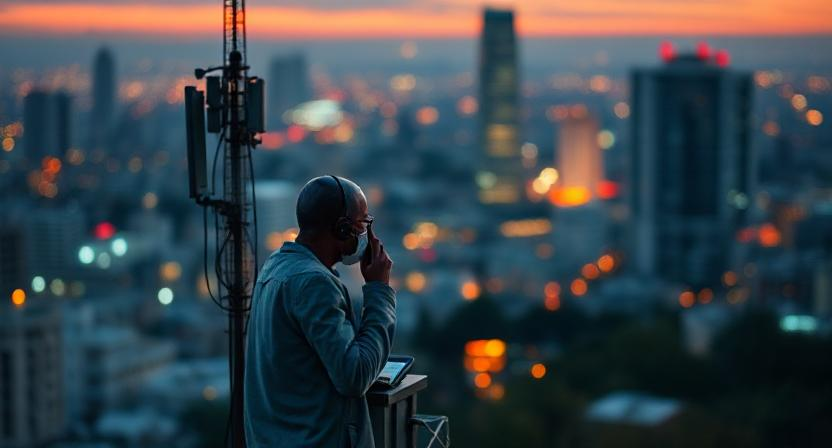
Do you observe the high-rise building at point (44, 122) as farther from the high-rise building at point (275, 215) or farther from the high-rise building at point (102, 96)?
the high-rise building at point (102, 96)

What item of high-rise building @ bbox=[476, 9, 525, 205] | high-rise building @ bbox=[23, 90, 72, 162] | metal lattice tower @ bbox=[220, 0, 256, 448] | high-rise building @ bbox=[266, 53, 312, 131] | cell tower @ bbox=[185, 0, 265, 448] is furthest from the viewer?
high-rise building @ bbox=[266, 53, 312, 131]

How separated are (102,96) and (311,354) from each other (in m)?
37.4

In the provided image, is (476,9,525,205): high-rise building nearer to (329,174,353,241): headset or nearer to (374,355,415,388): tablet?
(374,355,415,388): tablet

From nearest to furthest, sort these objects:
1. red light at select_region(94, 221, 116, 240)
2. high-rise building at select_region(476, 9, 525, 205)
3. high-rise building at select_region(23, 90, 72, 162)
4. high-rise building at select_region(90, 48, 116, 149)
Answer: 1. high-rise building at select_region(23, 90, 72, 162)
2. red light at select_region(94, 221, 116, 240)
3. high-rise building at select_region(90, 48, 116, 149)
4. high-rise building at select_region(476, 9, 525, 205)

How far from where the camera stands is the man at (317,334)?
164 centimetres

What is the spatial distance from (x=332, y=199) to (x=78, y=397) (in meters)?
16.1

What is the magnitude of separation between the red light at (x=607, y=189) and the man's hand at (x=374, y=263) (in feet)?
140

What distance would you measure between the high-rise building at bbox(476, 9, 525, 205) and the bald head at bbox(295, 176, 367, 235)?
153 ft

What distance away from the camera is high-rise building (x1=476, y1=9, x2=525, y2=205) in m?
49.1

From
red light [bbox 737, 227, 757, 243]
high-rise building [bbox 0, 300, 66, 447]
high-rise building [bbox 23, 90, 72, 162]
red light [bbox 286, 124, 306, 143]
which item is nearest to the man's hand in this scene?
high-rise building [bbox 0, 300, 66, 447]

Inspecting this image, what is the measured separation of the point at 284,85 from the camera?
57844 millimetres

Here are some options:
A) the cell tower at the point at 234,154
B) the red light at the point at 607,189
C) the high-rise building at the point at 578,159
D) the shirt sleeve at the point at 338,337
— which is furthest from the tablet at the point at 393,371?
the high-rise building at the point at 578,159

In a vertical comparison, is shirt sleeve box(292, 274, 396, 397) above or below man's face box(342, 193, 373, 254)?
below

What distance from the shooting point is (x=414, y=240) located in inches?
1497
